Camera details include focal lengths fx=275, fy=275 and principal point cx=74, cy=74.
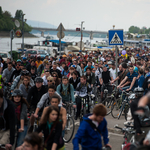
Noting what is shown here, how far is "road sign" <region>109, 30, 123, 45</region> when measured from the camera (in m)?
9.77

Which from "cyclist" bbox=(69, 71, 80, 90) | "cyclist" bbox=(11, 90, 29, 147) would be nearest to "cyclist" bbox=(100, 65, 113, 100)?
"cyclist" bbox=(69, 71, 80, 90)

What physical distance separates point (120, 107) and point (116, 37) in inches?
98.2

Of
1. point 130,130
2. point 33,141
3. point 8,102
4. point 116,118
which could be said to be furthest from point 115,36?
point 33,141

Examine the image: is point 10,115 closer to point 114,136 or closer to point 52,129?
point 52,129

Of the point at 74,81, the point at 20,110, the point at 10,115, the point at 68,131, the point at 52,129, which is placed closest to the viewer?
the point at 52,129

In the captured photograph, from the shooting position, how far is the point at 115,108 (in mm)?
9758

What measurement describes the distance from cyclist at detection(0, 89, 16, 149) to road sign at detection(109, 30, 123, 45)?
6096 millimetres

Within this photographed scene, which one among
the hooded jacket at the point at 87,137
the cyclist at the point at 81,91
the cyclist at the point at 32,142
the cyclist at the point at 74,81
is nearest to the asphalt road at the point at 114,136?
the cyclist at the point at 81,91

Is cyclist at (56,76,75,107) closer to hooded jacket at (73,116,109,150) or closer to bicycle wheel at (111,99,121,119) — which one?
bicycle wheel at (111,99,121,119)

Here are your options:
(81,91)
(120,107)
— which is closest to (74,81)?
(81,91)

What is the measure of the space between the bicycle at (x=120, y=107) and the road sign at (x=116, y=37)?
1.79 meters

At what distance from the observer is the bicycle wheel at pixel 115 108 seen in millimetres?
9539

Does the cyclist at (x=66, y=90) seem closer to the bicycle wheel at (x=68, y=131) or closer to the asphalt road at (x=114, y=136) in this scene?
the bicycle wheel at (x=68, y=131)

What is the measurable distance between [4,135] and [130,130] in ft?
7.15
